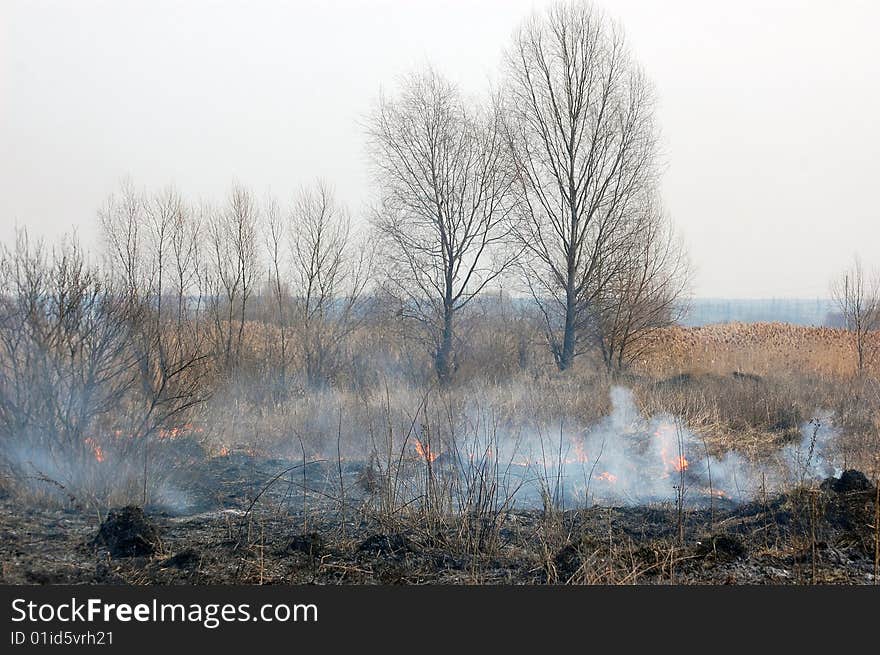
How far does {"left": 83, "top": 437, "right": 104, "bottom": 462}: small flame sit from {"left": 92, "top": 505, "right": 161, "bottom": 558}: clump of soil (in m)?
2.35

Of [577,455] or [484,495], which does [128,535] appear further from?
[577,455]

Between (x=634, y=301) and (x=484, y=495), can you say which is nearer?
(x=484, y=495)

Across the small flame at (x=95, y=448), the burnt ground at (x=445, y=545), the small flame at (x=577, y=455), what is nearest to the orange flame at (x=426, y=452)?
the burnt ground at (x=445, y=545)

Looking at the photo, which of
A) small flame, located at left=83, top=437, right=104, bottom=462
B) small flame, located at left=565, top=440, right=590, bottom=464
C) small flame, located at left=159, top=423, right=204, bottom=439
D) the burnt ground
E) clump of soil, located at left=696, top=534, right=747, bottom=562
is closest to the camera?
the burnt ground

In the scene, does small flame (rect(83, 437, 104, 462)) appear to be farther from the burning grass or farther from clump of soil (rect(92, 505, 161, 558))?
clump of soil (rect(92, 505, 161, 558))

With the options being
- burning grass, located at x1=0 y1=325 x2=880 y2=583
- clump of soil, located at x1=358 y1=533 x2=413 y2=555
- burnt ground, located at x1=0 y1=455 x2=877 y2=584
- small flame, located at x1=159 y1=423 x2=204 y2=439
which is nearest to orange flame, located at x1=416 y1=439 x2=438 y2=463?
burning grass, located at x1=0 y1=325 x2=880 y2=583

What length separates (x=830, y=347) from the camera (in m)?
26.6

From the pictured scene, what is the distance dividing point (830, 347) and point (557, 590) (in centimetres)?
2417

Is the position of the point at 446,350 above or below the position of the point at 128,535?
above

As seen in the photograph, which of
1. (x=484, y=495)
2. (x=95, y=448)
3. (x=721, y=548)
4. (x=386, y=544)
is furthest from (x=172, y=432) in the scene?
(x=721, y=548)

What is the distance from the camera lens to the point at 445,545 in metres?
7.14

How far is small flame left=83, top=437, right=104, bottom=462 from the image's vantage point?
30.9ft

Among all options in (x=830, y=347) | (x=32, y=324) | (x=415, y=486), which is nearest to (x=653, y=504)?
(x=415, y=486)

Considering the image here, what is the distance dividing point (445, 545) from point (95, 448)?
476 cm
